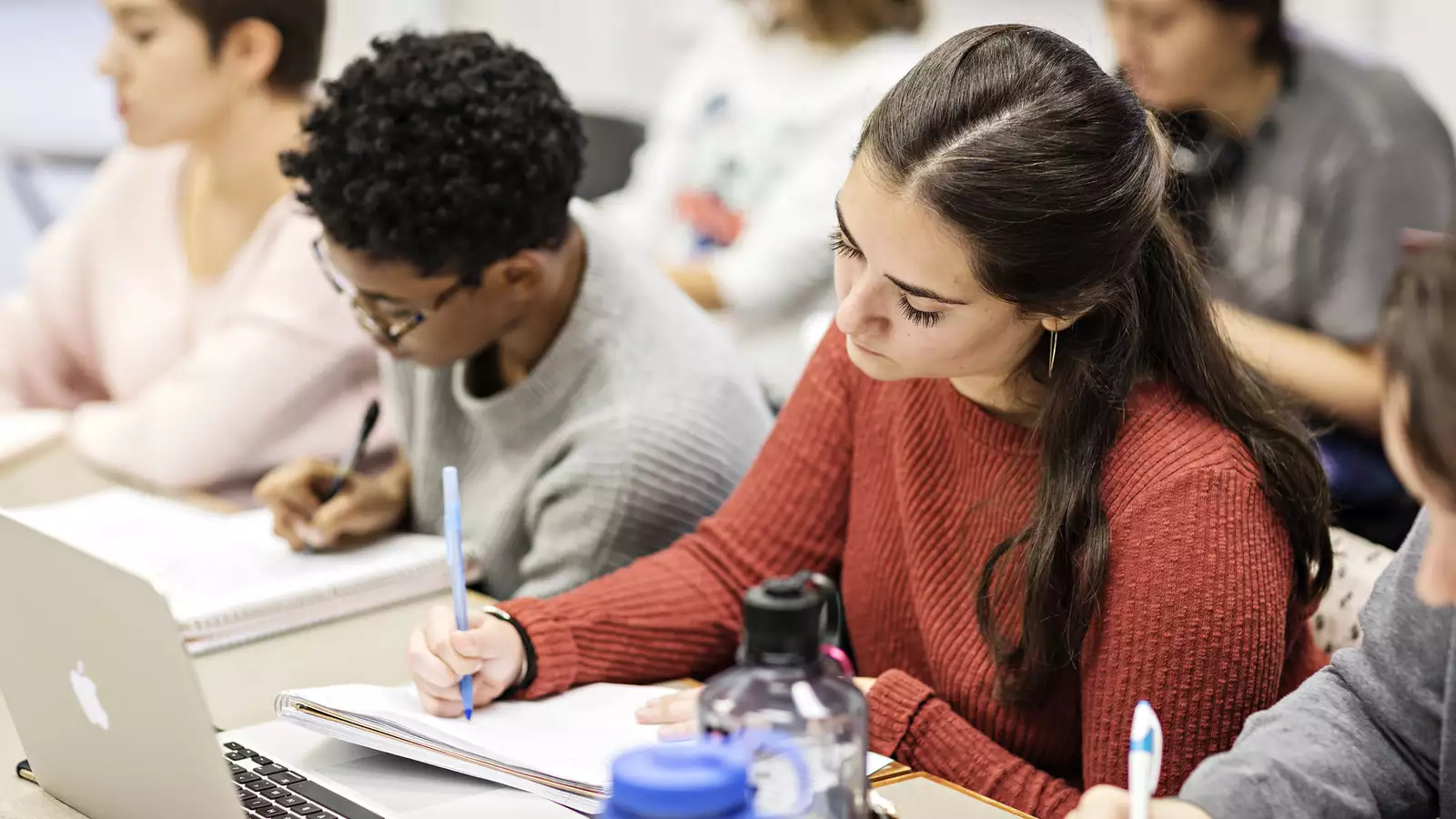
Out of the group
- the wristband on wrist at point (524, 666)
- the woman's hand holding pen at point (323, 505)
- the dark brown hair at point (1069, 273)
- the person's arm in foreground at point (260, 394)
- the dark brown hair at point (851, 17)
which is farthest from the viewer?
the dark brown hair at point (851, 17)

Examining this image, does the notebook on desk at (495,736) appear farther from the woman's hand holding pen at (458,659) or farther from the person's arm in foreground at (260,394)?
the person's arm in foreground at (260,394)

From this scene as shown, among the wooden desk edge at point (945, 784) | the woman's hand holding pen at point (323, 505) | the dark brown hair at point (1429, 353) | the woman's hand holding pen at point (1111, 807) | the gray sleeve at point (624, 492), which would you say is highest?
the dark brown hair at point (1429, 353)

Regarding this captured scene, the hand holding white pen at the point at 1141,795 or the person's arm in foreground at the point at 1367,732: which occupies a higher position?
the hand holding white pen at the point at 1141,795

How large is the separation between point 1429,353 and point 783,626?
31 cm

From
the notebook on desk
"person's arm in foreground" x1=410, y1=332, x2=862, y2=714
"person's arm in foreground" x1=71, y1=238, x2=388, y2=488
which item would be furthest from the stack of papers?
"person's arm in foreground" x1=71, y1=238, x2=388, y2=488

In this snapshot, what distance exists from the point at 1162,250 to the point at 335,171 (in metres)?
0.72

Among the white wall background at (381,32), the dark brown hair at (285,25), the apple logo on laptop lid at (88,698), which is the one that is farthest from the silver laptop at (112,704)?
the white wall background at (381,32)

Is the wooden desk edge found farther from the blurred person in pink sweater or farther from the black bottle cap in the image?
the blurred person in pink sweater

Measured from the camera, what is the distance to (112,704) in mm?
897

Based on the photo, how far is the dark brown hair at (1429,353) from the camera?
0.66 metres

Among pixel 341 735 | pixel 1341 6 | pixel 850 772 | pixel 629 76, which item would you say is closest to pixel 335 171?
pixel 341 735

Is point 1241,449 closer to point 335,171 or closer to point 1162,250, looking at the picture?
point 1162,250

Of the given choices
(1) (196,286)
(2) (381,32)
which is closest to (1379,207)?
(1) (196,286)

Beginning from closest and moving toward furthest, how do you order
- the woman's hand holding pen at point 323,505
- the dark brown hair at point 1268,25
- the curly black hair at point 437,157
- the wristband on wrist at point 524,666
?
the wristband on wrist at point 524,666
the curly black hair at point 437,157
the woman's hand holding pen at point 323,505
the dark brown hair at point 1268,25
